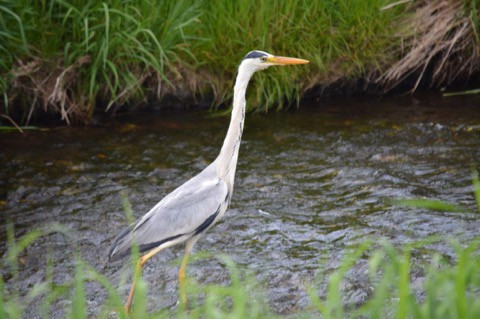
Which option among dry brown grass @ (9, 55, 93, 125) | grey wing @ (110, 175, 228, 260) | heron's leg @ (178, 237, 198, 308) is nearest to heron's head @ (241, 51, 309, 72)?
grey wing @ (110, 175, 228, 260)

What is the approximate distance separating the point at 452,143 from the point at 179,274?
118 inches

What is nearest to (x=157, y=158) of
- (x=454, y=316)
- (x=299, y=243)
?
(x=299, y=243)

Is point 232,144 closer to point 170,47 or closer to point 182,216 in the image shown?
point 182,216

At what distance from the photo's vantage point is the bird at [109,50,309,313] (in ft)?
15.6

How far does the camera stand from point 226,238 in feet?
18.6

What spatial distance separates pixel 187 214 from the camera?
4.87m

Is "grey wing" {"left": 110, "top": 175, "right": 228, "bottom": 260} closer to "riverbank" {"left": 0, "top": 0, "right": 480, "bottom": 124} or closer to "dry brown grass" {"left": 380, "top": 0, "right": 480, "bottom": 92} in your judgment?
"riverbank" {"left": 0, "top": 0, "right": 480, "bottom": 124}

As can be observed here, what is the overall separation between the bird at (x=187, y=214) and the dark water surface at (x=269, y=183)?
0.20 metres

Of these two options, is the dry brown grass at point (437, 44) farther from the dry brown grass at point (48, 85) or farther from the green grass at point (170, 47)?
the dry brown grass at point (48, 85)

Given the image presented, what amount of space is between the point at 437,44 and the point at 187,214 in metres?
4.01

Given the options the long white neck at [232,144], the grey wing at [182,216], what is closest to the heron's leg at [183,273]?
the grey wing at [182,216]

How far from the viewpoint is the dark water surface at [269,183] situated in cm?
526

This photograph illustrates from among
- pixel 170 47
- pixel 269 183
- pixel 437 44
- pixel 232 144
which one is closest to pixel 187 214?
pixel 232 144

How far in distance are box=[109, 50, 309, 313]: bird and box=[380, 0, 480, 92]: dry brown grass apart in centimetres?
331
